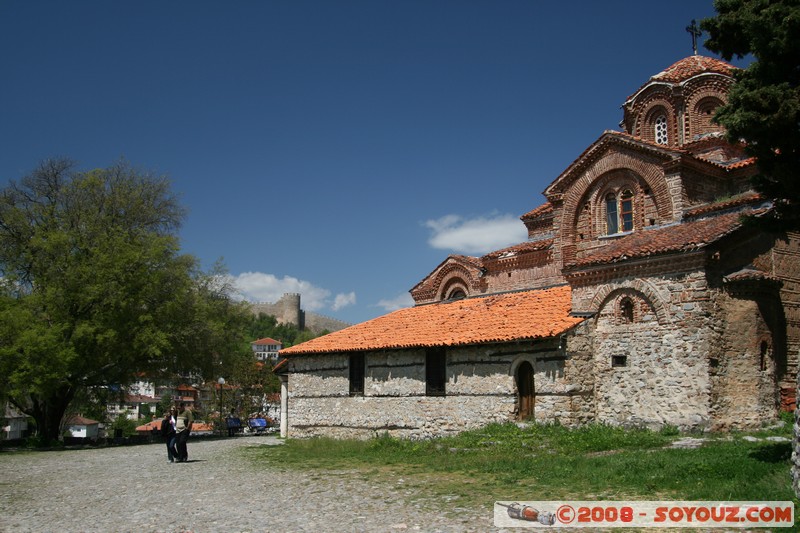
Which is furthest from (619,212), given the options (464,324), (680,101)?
(464,324)

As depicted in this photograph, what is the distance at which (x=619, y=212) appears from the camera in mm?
19422

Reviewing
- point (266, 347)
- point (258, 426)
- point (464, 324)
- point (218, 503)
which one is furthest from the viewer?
point (266, 347)

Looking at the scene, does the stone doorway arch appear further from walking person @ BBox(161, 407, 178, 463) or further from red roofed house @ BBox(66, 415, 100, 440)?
red roofed house @ BBox(66, 415, 100, 440)

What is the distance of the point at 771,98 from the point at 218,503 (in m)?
9.51

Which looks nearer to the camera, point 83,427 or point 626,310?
point 626,310

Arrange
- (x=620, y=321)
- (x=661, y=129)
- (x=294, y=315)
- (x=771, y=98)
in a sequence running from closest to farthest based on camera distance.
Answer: (x=771, y=98) → (x=620, y=321) → (x=661, y=129) → (x=294, y=315)

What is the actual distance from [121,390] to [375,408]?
14726 mm

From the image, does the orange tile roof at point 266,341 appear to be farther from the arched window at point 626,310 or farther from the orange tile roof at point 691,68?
the arched window at point 626,310

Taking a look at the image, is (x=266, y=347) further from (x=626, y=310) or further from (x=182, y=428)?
(x=626, y=310)

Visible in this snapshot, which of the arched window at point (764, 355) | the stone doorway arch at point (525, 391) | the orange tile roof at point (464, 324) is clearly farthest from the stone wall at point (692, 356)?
the stone doorway arch at point (525, 391)

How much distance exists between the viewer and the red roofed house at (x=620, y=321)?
49.3 ft

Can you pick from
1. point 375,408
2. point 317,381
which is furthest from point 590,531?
point 317,381

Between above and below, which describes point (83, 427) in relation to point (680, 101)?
below

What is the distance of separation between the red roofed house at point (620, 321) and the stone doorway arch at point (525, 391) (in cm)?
5
